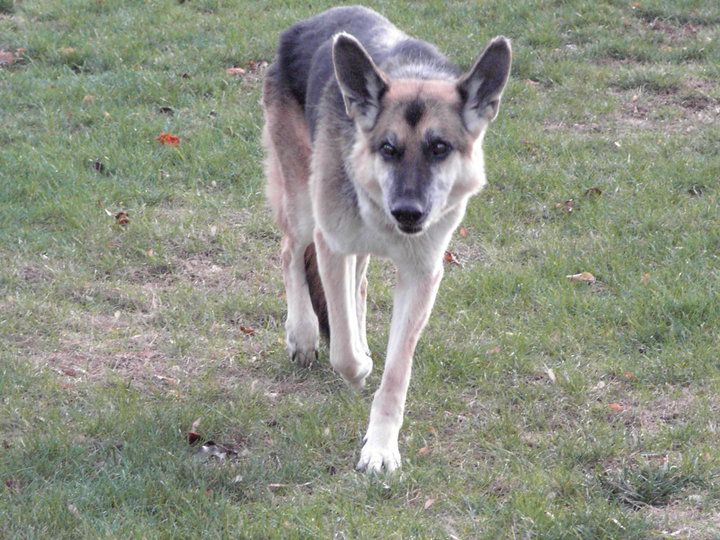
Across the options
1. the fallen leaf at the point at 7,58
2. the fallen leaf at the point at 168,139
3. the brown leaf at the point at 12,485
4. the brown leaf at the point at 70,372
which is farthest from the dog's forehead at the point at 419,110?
the fallen leaf at the point at 7,58

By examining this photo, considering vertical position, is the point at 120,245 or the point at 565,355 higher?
the point at 565,355

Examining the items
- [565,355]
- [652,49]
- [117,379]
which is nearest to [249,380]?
[117,379]

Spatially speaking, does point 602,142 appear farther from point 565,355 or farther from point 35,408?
point 35,408

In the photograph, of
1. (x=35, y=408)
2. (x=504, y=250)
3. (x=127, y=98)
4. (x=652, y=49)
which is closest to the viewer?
(x=35, y=408)

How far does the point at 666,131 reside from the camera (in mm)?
9141

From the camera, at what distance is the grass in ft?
15.1

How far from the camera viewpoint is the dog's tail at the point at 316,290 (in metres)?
5.99

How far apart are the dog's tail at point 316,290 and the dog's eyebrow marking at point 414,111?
128 centimetres

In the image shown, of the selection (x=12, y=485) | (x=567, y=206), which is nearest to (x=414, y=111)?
(x=12, y=485)

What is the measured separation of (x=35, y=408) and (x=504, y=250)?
340 cm

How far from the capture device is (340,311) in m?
5.48

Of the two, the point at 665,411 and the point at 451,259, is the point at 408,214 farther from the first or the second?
the point at 451,259

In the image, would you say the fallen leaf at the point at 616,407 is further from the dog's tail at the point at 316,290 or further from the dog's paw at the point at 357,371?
the dog's tail at the point at 316,290

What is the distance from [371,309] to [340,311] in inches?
53.2
